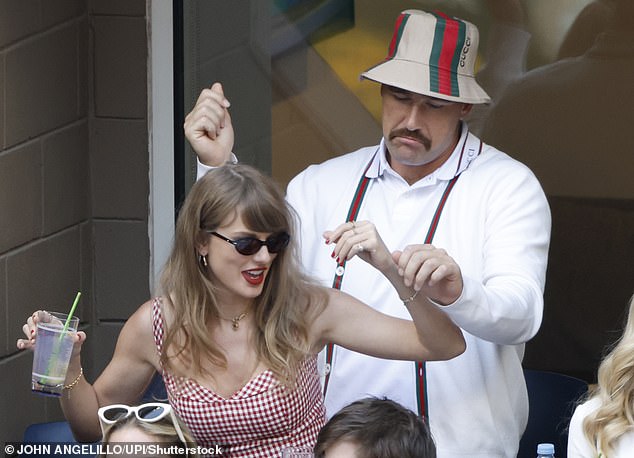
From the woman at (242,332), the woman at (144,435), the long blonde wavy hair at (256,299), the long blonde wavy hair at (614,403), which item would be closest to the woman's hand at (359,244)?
the woman at (242,332)

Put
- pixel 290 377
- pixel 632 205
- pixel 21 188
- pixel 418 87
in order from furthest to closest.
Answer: pixel 632 205 < pixel 21 188 < pixel 418 87 < pixel 290 377

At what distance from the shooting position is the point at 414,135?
3.40 metres

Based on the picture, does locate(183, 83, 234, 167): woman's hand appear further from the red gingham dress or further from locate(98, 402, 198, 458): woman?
locate(98, 402, 198, 458): woman

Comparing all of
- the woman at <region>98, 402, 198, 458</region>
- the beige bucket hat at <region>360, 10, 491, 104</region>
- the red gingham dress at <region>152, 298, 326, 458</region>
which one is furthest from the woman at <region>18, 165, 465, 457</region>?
the beige bucket hat at <region>360, 10, 491, 104</region>

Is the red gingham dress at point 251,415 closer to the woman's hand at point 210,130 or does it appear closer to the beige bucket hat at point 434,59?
the woman's hand at point 210,130

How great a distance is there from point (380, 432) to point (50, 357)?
0.84 meters

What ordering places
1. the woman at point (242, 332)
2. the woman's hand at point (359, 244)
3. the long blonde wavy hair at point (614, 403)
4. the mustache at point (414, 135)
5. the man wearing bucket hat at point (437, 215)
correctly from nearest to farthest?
the woman's hand at point (359, 244), the long blonde wavy hair at point (614, 403), the woman at point (242, 332), the man wearing bucket hat at point (437, 215), the mustache at point (414, 135)

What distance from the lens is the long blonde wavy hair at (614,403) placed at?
3.00 meters

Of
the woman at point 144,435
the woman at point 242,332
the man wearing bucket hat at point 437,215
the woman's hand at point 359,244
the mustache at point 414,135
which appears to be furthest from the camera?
the mustache at point 414,135

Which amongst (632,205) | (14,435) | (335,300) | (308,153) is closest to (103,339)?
(14,435)

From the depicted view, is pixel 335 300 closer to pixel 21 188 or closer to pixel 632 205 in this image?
pixel 21 188

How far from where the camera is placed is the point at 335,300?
10.6 feet

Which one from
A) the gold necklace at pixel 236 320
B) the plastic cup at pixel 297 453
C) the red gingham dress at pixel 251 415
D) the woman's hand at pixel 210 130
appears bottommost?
the red gingham dress at pixel 251 415

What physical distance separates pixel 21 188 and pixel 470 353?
67.9 inches
